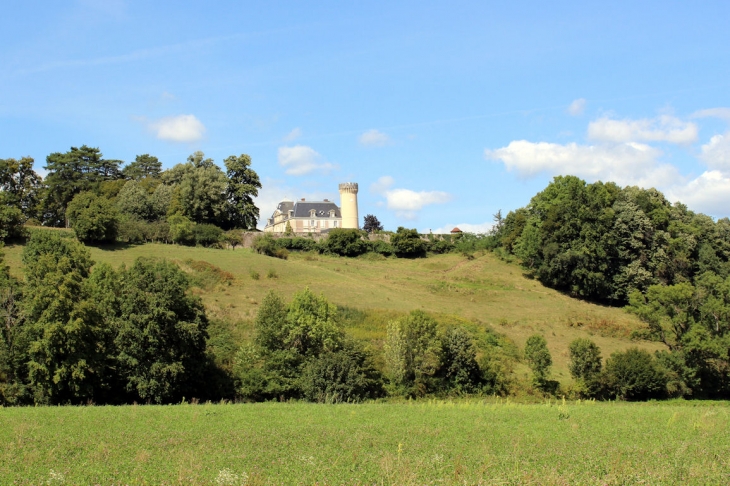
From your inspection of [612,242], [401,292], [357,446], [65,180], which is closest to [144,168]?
[65,180]

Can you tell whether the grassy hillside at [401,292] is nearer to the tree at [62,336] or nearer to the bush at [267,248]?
the bush at [267,248]

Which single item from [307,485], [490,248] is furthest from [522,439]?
[490,248]

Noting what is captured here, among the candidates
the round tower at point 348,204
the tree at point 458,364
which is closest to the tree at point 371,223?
the round tower at point 348,204

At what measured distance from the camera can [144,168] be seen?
104438 millimetres

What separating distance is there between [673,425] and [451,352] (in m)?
15.5

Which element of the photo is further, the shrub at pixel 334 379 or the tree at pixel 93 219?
the tree at pixel 93 219

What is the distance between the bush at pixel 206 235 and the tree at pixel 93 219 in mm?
9600

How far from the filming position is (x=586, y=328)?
54.5 m

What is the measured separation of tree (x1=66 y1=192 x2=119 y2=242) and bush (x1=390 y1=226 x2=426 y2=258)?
111 feet

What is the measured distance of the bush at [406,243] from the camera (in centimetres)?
8238

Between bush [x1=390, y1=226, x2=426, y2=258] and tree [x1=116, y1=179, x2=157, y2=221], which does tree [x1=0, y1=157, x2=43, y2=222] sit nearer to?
tree [x1=116, y1=179, x2=157, y2=221]

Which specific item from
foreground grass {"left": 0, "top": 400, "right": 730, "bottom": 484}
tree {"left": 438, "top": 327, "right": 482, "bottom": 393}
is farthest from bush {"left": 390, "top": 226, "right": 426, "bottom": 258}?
foreground grass {"left": 0, "top": 400, "right": 730, "bottom": 484}

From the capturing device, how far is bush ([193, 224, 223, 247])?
241 ft

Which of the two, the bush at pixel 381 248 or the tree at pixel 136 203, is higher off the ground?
the tree at pixel 136 203
